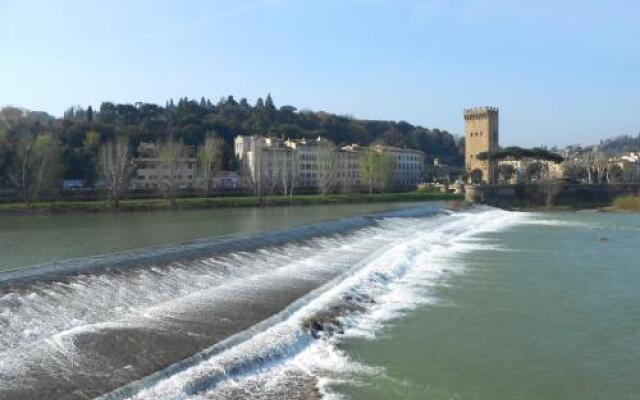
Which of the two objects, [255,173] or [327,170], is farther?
[327,170]

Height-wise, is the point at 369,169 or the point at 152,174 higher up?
the point at 369,169

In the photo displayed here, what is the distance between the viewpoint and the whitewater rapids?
8.36 metres

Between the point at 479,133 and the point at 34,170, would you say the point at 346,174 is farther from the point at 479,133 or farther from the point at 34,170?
the point at 34,170

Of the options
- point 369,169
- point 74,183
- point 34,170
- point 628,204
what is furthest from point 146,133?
point 628,204

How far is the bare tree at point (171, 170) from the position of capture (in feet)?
167

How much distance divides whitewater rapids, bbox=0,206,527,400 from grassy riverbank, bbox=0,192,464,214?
27.3m

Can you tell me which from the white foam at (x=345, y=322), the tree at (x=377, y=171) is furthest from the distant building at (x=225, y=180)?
the white foam at (x=345, y=322)

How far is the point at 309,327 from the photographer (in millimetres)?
11359

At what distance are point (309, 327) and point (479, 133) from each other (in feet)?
267

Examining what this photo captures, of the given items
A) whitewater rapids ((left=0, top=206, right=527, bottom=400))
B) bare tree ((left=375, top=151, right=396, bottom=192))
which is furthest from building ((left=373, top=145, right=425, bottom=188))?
whitewater rapids ((left=0, top=206, right=527, bottom=400))

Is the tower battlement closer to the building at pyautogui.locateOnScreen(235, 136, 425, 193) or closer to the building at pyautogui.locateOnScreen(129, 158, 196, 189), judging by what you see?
the building at pyautogui.locateOnScreen(235, 136, 425, 193)

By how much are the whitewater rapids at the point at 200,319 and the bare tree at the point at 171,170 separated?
32.4 m

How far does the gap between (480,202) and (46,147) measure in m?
38.2

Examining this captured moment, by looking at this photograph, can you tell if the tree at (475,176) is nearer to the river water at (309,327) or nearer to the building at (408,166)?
the building at (408,166)
